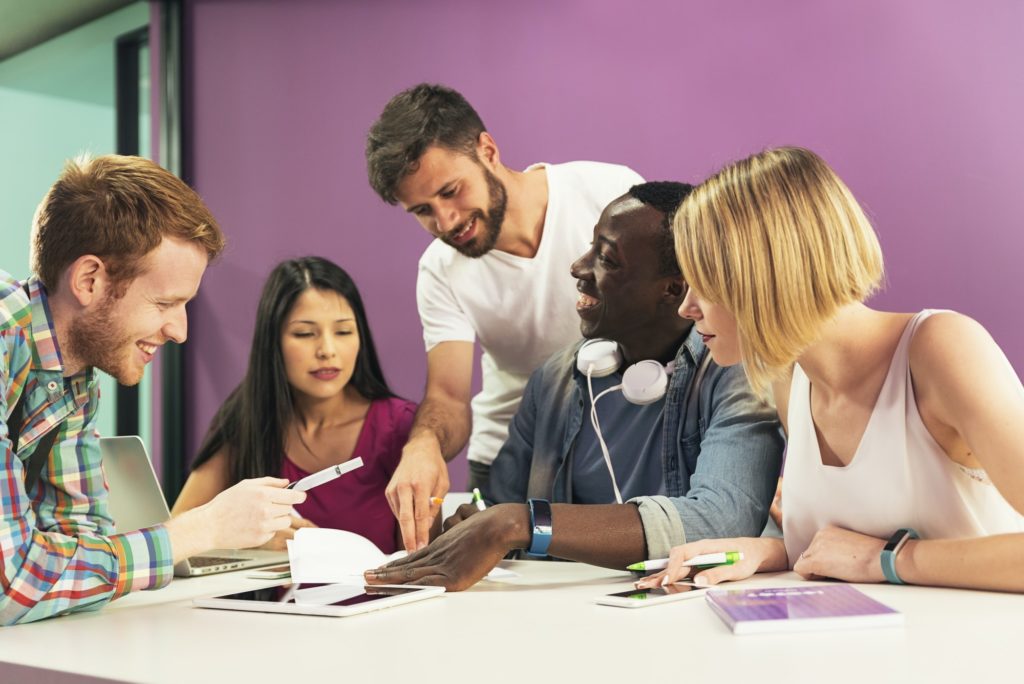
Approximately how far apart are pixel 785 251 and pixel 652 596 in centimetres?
48

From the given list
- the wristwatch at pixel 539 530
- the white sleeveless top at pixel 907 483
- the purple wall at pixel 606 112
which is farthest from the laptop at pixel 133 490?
the purple wall at pixel 606 112

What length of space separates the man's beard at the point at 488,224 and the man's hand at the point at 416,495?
68 centimetres

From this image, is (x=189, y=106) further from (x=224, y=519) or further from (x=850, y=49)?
(x=224, y=519)

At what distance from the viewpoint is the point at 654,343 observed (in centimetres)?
199

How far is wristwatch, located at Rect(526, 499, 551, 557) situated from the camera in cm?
149

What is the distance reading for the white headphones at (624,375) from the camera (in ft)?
6.08

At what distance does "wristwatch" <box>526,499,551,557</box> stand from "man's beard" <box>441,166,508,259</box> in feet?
3.58

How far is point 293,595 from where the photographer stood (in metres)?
1.41

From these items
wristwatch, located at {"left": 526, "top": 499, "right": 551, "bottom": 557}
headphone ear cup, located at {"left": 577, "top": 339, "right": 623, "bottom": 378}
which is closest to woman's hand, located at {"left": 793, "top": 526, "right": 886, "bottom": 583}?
wristwatch, located at {"left": 526, "top": 499, "right": 551, "bottom": 557}

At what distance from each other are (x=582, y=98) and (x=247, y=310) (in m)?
1.64

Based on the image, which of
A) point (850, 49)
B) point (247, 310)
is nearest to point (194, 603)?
point (850, 49)

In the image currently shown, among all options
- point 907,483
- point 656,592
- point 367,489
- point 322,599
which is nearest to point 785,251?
point 907,483

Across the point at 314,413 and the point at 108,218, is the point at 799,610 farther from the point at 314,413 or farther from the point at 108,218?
the point at 314,413

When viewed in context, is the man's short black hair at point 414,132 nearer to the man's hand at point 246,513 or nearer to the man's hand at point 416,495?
the man's hand at point 416,495
